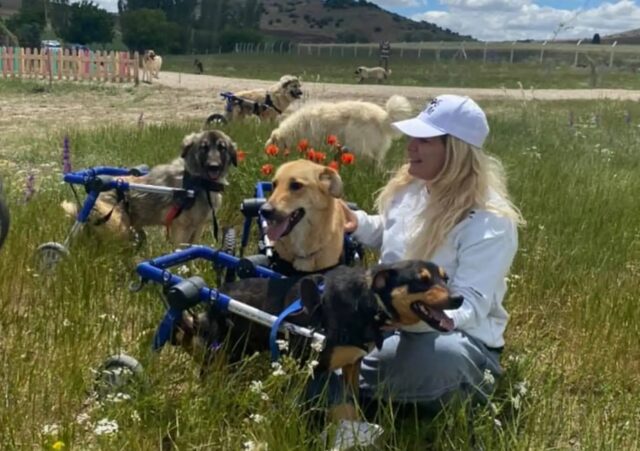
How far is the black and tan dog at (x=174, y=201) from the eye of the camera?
5844 millimetres

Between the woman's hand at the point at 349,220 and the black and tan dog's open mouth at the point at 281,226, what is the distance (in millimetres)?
370

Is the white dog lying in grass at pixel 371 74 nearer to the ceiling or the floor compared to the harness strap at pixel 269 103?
nearer to the ceiling

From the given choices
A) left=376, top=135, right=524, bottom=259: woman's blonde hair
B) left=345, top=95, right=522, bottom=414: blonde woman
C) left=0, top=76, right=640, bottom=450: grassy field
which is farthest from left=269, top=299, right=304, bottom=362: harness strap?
left=376, top=135, right=524, bottom=259: woman's blonde hair

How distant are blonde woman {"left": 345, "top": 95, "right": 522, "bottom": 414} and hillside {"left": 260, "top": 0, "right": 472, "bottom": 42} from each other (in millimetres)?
146141

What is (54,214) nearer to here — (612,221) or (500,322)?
(500,322)

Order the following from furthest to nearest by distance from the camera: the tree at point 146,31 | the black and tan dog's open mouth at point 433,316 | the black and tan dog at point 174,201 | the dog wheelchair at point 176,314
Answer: the tree at point 146,31
the black and tan dog at point 174,201
the dog wheelchair at point 176,314
the black and tan dog's open mouth at point 433,316

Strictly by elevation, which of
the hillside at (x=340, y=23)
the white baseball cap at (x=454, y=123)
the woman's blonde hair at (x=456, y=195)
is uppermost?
the hillside at (x=340, y=23)

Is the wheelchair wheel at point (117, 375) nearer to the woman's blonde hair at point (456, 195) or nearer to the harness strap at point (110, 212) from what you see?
the woman's blonde hair at point (456, 195)

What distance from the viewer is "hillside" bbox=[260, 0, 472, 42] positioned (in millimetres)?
158250

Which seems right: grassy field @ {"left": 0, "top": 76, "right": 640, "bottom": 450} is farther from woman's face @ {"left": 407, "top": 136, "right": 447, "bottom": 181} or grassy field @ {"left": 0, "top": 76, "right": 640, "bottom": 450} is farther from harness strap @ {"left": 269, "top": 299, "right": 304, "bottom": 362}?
woman's face @ {"left": 407, "top": 136, "right": 447, "bottom": 181}

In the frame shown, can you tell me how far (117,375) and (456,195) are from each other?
182cm

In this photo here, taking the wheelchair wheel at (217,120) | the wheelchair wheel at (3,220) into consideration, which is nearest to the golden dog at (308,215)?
the wheelchair wheel at (3,220)

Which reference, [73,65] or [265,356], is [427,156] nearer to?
[265,356]

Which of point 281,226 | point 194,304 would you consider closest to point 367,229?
point 281,226
